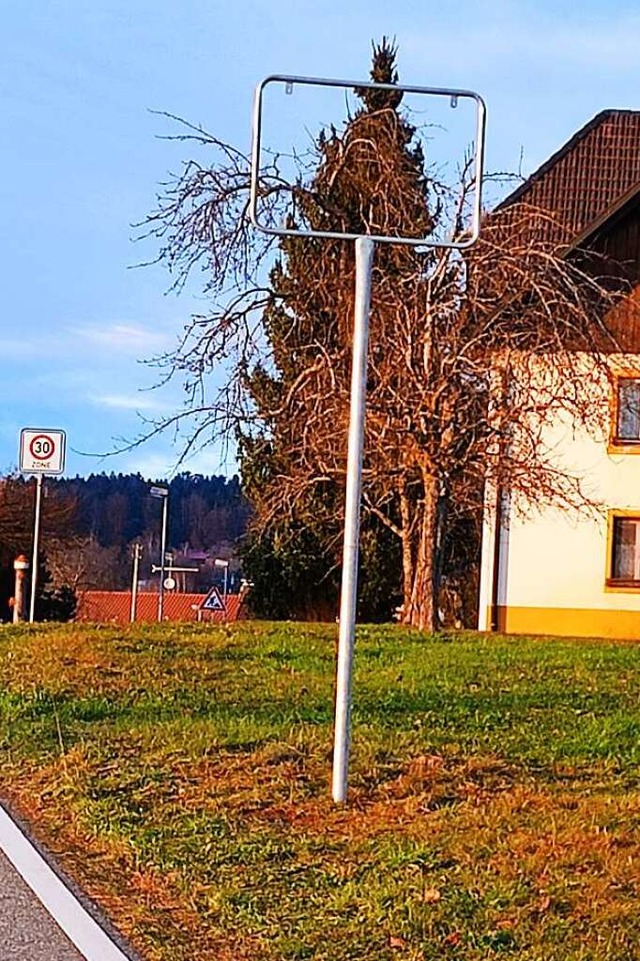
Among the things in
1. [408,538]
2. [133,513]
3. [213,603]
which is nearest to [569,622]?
[408,538]

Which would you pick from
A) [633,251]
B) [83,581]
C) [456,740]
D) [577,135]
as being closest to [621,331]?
[633,251]

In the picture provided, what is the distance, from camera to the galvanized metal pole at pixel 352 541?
28.0 ft

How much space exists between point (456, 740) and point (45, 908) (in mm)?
4281

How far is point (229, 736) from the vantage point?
10.7m

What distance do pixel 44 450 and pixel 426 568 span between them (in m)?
5.51

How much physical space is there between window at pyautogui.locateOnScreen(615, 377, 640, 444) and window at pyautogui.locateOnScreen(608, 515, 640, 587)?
1475mm

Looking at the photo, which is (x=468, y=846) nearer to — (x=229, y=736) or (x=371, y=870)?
(x=371, y=870)

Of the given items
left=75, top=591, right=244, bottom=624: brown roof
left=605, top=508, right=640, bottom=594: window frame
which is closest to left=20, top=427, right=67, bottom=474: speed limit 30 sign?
left=605, top=508, right=640, bottom=594: window frame

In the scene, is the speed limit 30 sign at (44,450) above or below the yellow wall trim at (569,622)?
above

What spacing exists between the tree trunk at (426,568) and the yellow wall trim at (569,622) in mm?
8212

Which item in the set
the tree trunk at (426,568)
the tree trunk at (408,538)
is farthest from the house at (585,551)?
the tree trunk at (426,568)

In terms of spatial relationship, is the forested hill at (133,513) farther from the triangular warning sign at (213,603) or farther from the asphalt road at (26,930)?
the asphalt road at (26,930)

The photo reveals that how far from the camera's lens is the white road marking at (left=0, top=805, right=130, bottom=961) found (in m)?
6.10

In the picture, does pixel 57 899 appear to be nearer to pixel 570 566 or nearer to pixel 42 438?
pixel 42 438
